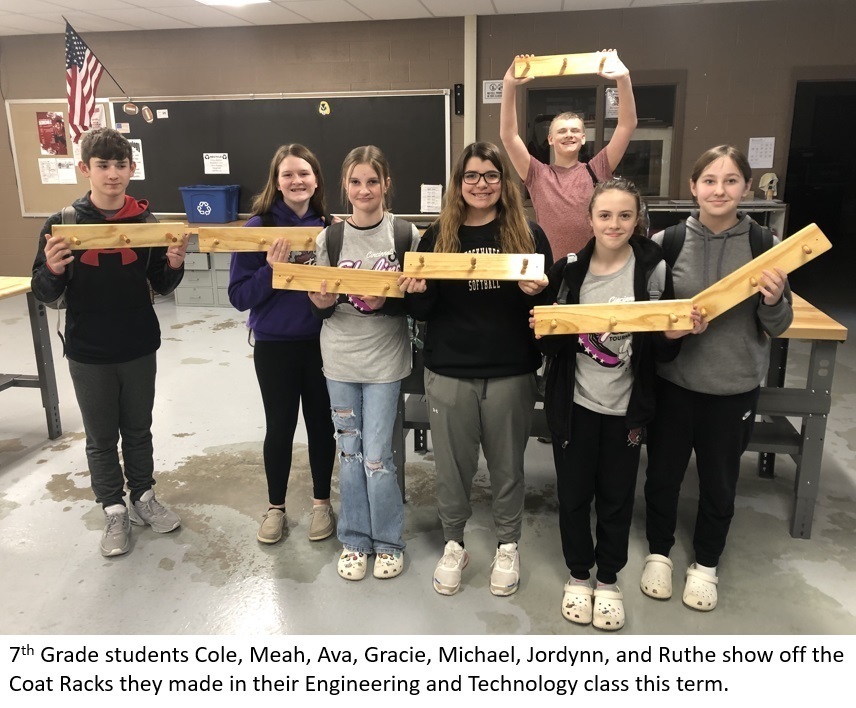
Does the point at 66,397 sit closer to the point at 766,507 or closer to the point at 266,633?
the point at 266,633

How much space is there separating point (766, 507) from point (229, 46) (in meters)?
6.10

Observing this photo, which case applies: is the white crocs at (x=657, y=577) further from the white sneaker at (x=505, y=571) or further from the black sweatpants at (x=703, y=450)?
the white sneaker at (x=505, y=571)

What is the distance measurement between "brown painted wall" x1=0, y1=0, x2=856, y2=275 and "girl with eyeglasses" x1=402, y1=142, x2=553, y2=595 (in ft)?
14.6

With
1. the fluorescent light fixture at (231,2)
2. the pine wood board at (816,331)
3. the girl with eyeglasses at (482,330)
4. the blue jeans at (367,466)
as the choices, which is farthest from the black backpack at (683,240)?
the fluorescent light fixture at (231,2)

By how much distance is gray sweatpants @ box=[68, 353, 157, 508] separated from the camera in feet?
7.55

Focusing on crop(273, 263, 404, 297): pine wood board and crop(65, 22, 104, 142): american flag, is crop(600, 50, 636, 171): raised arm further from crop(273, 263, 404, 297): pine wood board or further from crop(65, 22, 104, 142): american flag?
crop(65, 22, 104, 142): american flag

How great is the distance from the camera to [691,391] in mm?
1957

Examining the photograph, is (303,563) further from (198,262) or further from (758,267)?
(198,262)

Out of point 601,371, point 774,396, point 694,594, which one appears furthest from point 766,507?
point 601,371

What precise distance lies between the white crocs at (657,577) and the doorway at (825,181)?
4.79m

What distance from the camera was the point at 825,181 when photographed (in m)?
6.62

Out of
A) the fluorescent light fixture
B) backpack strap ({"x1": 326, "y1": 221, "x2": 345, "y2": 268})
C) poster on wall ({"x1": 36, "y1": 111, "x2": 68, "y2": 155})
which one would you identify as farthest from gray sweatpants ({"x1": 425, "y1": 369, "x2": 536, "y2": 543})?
poster on wall ({"x1": 36, "y1": 111, "x2": 68, "y2": 155})

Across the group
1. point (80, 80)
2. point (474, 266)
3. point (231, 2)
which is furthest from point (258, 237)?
point (80, 80)

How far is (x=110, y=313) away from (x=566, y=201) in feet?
5.61
